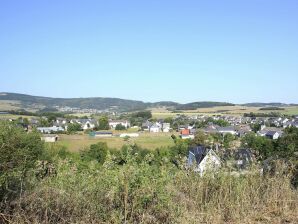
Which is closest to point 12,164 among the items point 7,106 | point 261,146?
point 261,146

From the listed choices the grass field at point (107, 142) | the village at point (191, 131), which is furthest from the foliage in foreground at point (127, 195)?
the grass field at point (107, 142)

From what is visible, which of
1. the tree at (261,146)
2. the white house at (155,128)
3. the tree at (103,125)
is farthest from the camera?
the tree at (103,125)

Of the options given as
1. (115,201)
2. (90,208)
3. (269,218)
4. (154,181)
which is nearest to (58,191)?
(90,208)

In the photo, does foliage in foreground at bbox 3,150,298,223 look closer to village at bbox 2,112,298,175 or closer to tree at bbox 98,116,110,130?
village at bbox 2,112,298,175

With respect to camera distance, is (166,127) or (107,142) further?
(166,127)

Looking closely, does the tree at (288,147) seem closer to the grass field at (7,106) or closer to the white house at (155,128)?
the white house at (155,128)

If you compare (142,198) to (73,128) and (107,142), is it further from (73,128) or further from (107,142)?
(73,128)

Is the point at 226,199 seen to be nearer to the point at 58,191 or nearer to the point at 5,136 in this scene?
the point at 58,191

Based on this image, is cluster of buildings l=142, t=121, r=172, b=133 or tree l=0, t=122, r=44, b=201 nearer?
tree l=0, t=122, r=44, b=201

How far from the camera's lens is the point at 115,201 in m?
3.98

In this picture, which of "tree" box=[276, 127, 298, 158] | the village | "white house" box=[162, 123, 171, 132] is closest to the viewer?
the village

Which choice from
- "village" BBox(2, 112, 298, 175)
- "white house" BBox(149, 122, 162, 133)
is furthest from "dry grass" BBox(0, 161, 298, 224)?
"white house" BBox(149, 122, 162, 133)

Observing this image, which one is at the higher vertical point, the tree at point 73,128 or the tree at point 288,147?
the tree at point 288,147

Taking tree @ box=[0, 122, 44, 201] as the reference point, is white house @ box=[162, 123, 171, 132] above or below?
below
